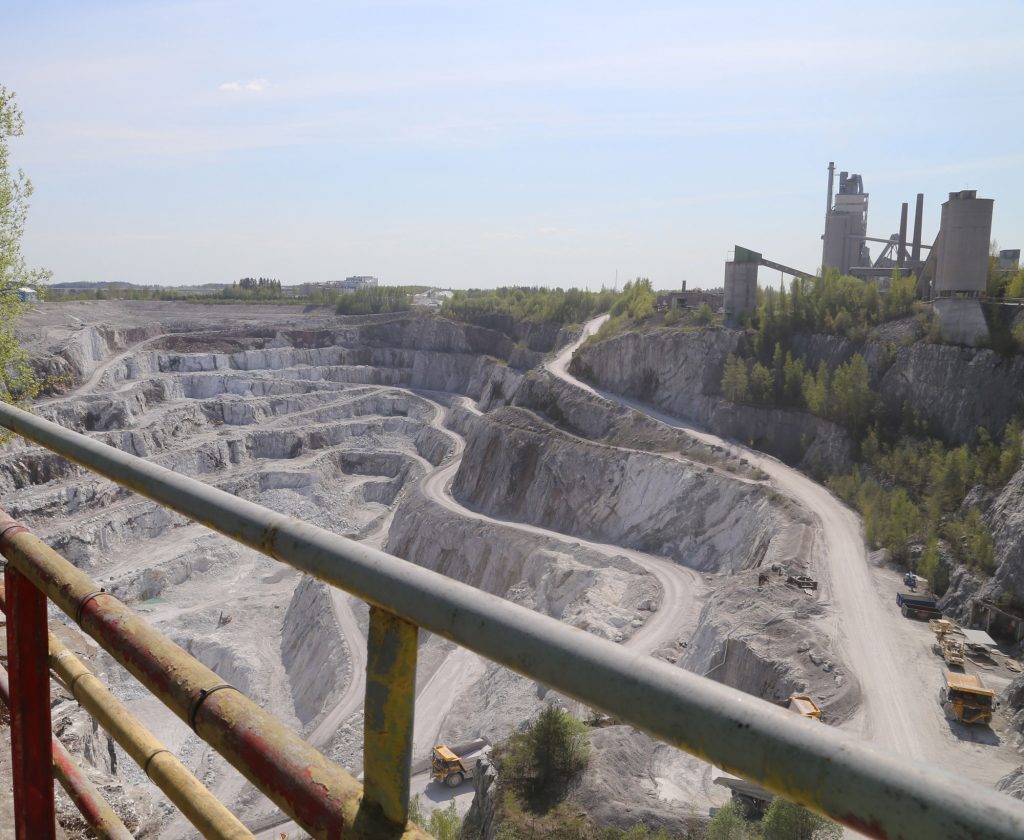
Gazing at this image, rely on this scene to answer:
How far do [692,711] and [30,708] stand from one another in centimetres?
303

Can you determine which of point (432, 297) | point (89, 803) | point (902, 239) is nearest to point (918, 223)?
point (902, 239)

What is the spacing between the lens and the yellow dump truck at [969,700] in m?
19.7

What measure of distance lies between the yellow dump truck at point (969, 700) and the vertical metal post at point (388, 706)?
22029mm

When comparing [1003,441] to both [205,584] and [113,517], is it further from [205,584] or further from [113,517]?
[113,517]

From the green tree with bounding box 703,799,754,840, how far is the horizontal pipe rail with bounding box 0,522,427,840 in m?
14.7

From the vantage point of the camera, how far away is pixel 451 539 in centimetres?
4856

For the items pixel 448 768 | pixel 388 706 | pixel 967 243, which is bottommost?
pixel 448 768

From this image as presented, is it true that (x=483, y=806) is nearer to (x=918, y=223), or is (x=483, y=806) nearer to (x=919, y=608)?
(x=919, y=608)

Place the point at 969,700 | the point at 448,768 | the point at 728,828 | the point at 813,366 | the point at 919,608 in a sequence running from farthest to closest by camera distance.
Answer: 1. the point at 813,366
2. the point at 919,608
3. the point at 448,768
4. the point at 969,700
5. the point at 728,828

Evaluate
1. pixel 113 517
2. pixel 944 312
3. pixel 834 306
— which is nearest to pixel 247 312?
pixel 113 517

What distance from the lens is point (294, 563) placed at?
2.08 m

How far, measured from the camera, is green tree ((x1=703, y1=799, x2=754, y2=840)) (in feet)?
48.3

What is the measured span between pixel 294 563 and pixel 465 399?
80.4 meters

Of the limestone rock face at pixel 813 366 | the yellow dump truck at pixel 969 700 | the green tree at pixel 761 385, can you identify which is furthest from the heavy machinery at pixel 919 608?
the green tree at pixel 761 385
